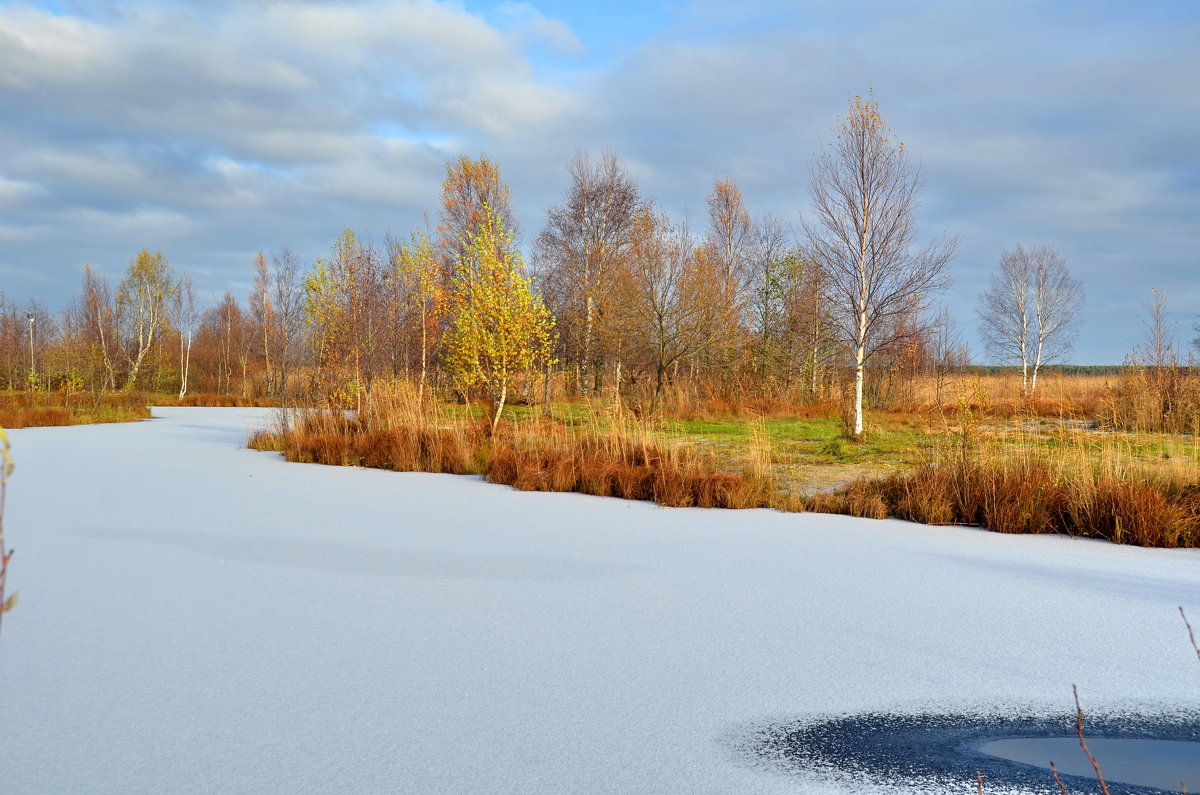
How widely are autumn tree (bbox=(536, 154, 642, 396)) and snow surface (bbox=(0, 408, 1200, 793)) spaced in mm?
15115

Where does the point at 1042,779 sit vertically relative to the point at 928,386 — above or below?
below

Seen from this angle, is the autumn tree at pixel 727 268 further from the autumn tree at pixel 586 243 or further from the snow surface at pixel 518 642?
the snow surface at pixel 518 642

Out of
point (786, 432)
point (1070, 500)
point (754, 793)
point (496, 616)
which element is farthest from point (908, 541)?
point (786, 432)

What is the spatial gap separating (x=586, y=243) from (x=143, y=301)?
21804mm

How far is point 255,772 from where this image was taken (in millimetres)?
1886

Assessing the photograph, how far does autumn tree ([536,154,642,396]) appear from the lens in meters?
20.3

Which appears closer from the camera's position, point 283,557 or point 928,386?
point 283,557

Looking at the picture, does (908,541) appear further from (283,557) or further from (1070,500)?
(283,557)

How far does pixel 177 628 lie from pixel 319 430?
7303 millimetres

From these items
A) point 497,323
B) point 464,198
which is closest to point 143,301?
point 464,198

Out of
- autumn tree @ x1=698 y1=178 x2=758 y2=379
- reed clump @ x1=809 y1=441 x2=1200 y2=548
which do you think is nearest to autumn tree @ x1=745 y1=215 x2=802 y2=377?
autumn tree @ x1=698 y1=178 x2=758 y2=379

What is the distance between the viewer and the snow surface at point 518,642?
198 centimetres

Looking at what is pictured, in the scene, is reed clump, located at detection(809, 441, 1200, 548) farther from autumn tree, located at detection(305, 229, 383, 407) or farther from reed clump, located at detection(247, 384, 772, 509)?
autumn tree, located at detection(305, 229, 383, 407)

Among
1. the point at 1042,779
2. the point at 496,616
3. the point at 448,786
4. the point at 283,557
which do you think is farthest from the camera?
the point at 283,557
